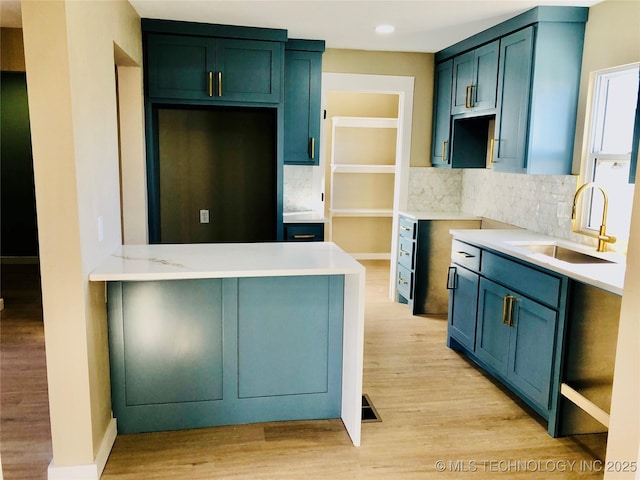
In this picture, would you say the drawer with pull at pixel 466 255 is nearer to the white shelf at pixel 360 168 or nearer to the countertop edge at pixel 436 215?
the countertop edge at pixel 436 215

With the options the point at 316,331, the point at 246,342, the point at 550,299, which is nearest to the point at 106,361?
the point at 246,342

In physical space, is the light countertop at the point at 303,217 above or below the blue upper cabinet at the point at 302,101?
below

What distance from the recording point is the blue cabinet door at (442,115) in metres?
4.67

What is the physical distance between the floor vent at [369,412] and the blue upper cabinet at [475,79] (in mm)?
2365

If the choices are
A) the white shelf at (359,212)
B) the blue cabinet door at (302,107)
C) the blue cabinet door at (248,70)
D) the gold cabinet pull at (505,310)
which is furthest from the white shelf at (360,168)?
the gold cabinet pull at (505,310)

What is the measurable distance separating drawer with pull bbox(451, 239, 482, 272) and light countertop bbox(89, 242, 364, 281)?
104 cm

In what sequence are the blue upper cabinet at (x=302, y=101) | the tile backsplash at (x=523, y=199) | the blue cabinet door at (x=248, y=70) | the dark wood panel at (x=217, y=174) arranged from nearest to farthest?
1. the tile backsplash at (x=523, y=199)
2. the blue cabinet door at (x=248, y=70)
3. the blue upper cabinet at (x=302, y=101)
4. the dark wood panel at (x=217, y=174)

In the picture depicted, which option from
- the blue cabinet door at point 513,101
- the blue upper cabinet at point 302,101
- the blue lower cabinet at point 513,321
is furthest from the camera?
the blue upper cabinet at point 302,101

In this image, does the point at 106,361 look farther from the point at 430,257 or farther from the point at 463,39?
the point at 463,39

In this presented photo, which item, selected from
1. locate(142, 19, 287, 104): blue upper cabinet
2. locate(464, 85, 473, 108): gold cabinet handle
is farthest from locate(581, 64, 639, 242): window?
locate(142, 19, 287, 104): blue upper cabinet

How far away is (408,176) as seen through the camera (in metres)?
5.07

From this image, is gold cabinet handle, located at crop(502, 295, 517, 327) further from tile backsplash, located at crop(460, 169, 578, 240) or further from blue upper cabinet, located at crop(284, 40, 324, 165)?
blue upper cabinet, located at crop(284, 40, 324, 165)

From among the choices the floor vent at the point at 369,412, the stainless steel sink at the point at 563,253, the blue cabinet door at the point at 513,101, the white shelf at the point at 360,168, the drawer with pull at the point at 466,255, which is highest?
the blue cabinet door at the point at 513,101

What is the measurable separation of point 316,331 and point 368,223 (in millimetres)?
4572
